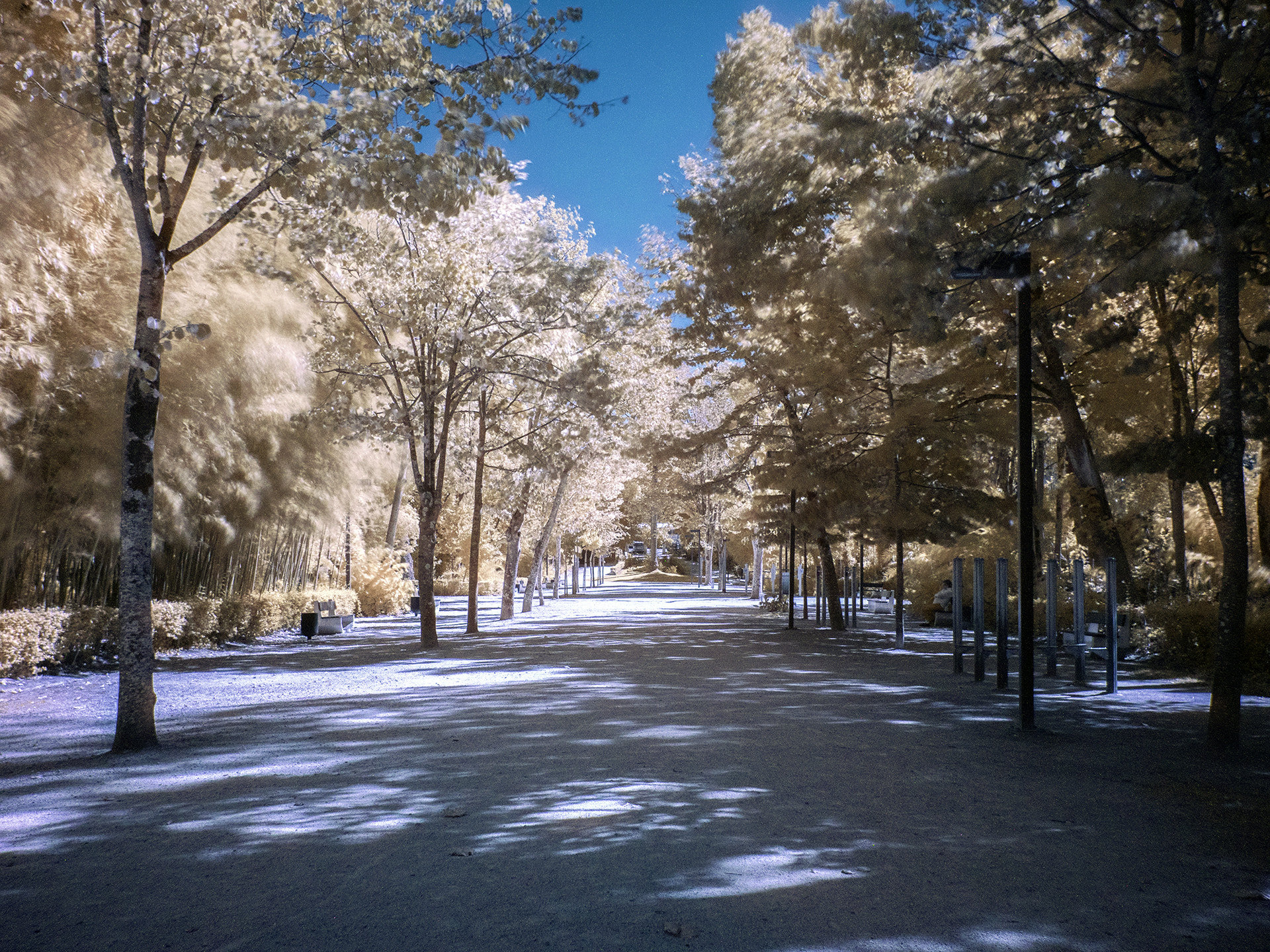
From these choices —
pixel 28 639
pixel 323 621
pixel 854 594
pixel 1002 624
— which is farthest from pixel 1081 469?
pixel 28 639

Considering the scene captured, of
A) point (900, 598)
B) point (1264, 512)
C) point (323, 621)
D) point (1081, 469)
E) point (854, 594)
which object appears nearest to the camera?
point (1264, 512)

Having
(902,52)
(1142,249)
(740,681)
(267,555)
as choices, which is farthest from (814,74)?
(267,555)

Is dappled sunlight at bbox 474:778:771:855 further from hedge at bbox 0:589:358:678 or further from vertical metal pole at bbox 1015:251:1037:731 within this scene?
hedge at bbox 0:589:358:678

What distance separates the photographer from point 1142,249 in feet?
27.1

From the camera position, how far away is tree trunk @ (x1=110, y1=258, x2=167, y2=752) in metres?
6.77

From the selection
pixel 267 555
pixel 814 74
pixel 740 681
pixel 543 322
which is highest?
pixel 814 74

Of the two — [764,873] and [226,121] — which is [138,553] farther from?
[764,873]

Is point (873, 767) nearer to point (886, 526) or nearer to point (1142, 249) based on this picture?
point (1142, 249)

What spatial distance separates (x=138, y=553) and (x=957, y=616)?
9576mm

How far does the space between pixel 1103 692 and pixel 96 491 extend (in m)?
13.0

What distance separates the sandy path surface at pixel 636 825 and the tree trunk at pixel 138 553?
0.34m

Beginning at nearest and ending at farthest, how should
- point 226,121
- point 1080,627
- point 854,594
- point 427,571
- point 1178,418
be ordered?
point 226,121 → point 1080,627 → point 1178,418 → point 427,571 → point 854,594

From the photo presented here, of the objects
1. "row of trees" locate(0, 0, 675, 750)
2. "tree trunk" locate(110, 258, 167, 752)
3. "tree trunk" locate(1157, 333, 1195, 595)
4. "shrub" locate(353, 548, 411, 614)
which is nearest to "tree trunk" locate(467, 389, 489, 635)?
"row of trees" locate(0, 0, 675, 750)

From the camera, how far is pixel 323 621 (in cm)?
1991
